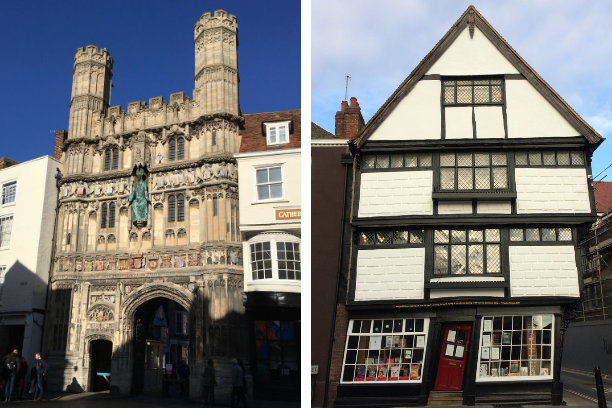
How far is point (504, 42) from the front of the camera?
7.34 metres

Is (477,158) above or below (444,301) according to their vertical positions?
above

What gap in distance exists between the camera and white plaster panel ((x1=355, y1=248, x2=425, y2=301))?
7023 mm

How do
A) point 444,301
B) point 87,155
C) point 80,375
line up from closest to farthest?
1. point 444,301
2. point 80,375
3. point 87,155

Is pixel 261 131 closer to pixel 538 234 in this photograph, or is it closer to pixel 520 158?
pixel 520 158

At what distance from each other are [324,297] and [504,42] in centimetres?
463

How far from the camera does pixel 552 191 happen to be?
7.10m

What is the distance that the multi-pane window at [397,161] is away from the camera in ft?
24.2

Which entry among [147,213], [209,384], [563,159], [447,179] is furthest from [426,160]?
[147,213]

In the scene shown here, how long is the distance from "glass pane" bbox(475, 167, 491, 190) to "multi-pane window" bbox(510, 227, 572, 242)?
73 centimetres

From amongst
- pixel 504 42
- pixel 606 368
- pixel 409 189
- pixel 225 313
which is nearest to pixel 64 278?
pixel 225 313

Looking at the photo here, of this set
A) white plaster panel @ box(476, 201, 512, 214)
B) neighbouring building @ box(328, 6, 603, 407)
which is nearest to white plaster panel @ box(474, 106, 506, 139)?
neighbouring building @ box(328, 6, 603, 407)

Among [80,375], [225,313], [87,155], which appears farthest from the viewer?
[87,155]

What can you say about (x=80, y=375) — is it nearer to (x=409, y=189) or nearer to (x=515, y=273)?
(x=409, y=189)

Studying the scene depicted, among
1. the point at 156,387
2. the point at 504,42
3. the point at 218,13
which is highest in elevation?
the point at 218,13
